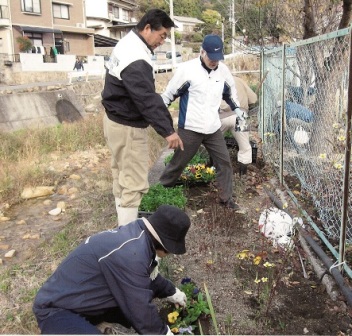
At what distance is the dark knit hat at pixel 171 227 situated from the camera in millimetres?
2211

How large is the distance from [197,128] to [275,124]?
2.38m

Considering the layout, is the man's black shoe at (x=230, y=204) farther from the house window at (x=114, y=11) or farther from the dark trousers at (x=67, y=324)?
the house window at (x=114, y=11)

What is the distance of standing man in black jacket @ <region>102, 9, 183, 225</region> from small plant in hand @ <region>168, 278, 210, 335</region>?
915 mm

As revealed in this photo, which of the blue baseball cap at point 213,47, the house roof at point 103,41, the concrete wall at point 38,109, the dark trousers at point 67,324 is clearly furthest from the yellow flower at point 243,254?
the house roof at point 103,41

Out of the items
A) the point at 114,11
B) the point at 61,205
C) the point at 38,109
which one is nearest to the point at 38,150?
the point at 61,205

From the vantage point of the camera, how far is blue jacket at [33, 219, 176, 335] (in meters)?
2.20

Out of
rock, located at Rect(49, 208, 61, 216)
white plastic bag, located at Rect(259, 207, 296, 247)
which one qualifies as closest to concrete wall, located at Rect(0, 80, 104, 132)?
rock, located at Rect(49, 208, 61, 216)

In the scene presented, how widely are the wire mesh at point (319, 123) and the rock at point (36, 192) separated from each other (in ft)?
10.7

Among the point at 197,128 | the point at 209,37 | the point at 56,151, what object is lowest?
the point at 56,151

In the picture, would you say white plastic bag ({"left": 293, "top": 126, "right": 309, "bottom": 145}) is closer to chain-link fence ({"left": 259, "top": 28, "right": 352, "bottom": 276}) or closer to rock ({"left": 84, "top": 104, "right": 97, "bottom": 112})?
chain-link fence ({"left": 259, "top": 28, "right": 352, "bottom": 276})

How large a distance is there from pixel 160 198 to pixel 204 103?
3.48 feet

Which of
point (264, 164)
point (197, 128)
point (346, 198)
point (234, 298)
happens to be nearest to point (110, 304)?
point (234, 298)

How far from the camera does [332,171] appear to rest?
13.8 ft

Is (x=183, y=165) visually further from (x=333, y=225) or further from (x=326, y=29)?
(x=326, y=29)
